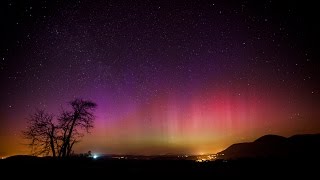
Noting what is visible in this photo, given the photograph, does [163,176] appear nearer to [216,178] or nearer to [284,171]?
[216,178]

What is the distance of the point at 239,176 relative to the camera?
15141 millimetres

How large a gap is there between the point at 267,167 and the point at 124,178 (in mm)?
10075

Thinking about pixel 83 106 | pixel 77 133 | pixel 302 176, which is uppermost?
pixel 83 106

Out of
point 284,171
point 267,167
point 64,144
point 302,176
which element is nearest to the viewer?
point 302,176

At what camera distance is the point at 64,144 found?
3500 cm

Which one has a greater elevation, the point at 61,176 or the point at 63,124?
the point at 63,124

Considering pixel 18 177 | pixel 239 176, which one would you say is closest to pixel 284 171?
pixel 239 176

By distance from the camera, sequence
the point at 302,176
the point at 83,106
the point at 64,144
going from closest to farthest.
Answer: the point at 302,176 → the point at 64,144 → the point at 83,106

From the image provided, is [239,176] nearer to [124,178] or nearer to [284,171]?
[284,171]

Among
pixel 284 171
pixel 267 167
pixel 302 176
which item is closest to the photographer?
pixel 302 176

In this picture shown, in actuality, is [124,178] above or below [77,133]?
below

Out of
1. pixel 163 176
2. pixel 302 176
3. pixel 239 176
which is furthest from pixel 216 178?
pixel 302 176

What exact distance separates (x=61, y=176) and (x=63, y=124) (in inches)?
879

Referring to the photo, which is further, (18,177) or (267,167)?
(267,167)
